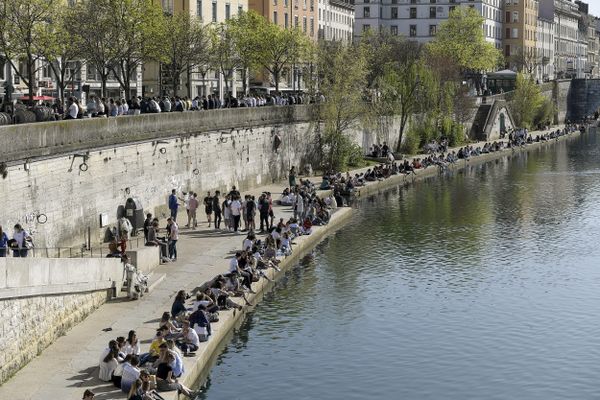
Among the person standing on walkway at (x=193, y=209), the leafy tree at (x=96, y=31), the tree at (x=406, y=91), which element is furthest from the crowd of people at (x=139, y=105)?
the tree at (x=406, y=91)

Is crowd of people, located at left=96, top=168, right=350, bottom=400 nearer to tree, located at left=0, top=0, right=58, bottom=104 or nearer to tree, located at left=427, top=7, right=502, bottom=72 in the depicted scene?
tree, located at left=0, top=0, right=58, bottom=104

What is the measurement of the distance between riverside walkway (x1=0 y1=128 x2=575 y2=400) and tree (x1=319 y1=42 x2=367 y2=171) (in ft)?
87.8

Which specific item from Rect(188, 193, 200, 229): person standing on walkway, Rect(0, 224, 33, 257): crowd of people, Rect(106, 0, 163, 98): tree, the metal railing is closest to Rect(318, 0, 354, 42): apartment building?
Rect(106, 0, 163, 98): tree

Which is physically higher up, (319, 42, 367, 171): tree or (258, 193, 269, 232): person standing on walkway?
(319, 42, 367, 171): tree

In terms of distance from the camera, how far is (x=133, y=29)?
58188 millimetres

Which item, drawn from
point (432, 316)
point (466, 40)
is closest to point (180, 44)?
point (432, 316)

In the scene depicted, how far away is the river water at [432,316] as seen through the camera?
95.6 feet

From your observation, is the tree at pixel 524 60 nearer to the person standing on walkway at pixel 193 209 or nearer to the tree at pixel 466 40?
the tree at pixel 466 40

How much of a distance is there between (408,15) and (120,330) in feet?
469

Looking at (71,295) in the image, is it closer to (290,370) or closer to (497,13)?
(290,370)

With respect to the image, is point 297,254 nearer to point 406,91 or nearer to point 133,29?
point 133,29

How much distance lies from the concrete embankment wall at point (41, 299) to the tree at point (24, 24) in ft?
61.5

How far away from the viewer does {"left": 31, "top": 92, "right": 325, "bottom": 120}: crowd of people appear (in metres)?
43.0

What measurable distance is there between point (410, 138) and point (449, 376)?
202 ft
